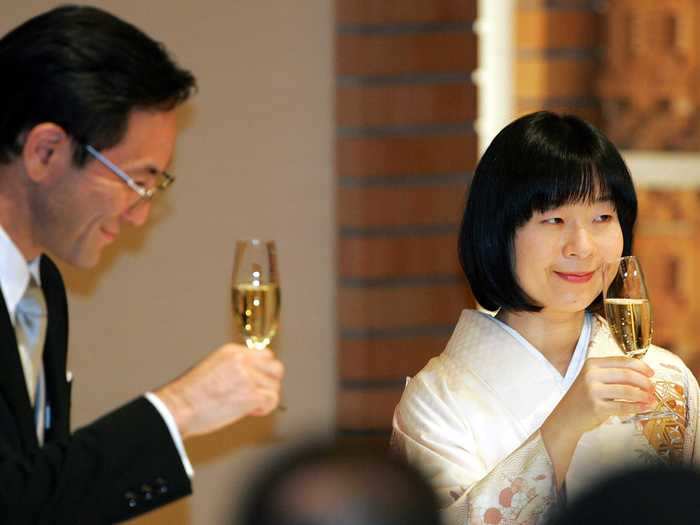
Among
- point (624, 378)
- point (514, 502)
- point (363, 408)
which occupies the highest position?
point (624, 378)

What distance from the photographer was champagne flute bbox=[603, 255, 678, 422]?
1.88 meters

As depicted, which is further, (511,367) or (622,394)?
(511,367)

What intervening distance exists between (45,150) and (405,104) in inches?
72.5

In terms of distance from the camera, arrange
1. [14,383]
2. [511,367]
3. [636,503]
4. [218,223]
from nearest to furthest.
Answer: [636,503], [14,383], [511,367], [218,223]

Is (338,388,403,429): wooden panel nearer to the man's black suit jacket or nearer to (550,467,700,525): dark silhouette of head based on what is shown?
the man's black suit jacket

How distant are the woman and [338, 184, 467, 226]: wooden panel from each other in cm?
125

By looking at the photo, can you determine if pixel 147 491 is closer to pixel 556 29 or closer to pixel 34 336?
pixel 34 336

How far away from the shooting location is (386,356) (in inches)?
139

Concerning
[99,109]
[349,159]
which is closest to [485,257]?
[99,109]

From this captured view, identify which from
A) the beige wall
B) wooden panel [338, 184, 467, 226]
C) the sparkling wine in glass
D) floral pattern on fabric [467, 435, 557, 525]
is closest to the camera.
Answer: the sparkling wine in glass

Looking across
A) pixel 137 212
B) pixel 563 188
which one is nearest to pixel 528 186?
pixel 563 188

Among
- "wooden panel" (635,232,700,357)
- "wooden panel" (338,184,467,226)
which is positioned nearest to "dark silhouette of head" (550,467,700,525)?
"wooden panel" (338,184,467,226)

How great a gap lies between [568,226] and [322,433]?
4.83 feet

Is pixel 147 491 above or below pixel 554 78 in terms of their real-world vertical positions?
below
